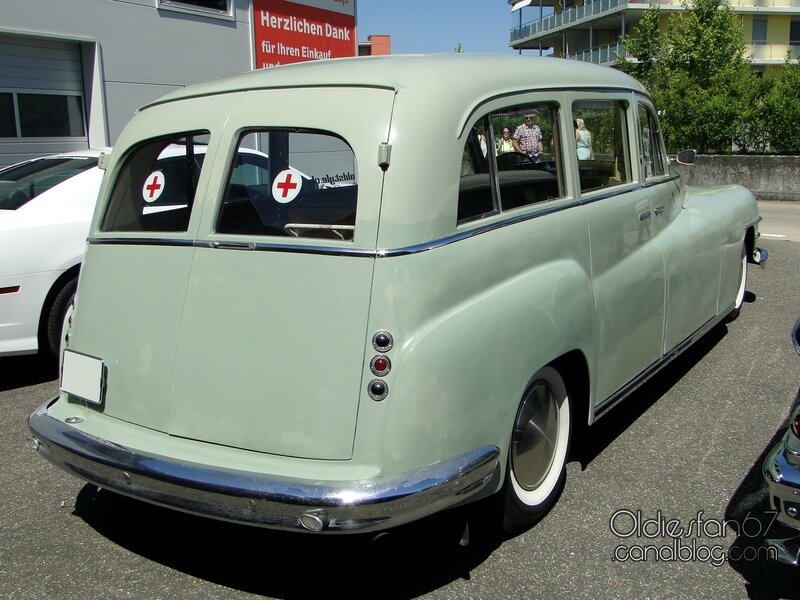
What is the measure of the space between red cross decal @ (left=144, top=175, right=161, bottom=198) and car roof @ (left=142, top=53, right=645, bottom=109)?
1.17ft

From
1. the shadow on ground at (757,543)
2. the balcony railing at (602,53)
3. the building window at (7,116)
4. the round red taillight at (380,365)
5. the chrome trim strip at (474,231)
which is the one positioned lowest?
the shadow on ground at (757,543)

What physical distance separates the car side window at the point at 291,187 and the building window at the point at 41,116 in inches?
386

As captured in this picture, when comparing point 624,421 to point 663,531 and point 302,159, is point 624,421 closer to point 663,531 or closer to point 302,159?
point 663,531

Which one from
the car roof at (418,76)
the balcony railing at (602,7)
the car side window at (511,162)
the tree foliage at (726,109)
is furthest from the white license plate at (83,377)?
the balcony railing at (602,7)

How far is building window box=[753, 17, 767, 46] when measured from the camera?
52.3m

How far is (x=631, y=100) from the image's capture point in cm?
452

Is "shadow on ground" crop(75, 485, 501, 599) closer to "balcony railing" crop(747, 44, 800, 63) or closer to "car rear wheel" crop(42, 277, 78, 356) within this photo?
"car rear wheel" crop(42, 277, 78, 356)

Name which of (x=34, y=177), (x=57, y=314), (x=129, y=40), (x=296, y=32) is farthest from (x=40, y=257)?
(x=296, y=32)

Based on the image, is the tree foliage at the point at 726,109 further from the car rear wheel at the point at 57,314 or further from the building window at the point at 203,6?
the car rear wheel at the point at 57,314

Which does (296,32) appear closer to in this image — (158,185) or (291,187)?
(158,185)

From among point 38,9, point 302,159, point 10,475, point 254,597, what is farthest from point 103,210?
point 38,9

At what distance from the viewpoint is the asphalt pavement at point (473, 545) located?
118 inches

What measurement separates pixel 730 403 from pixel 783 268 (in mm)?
4994

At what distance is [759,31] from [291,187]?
57.9 meters
